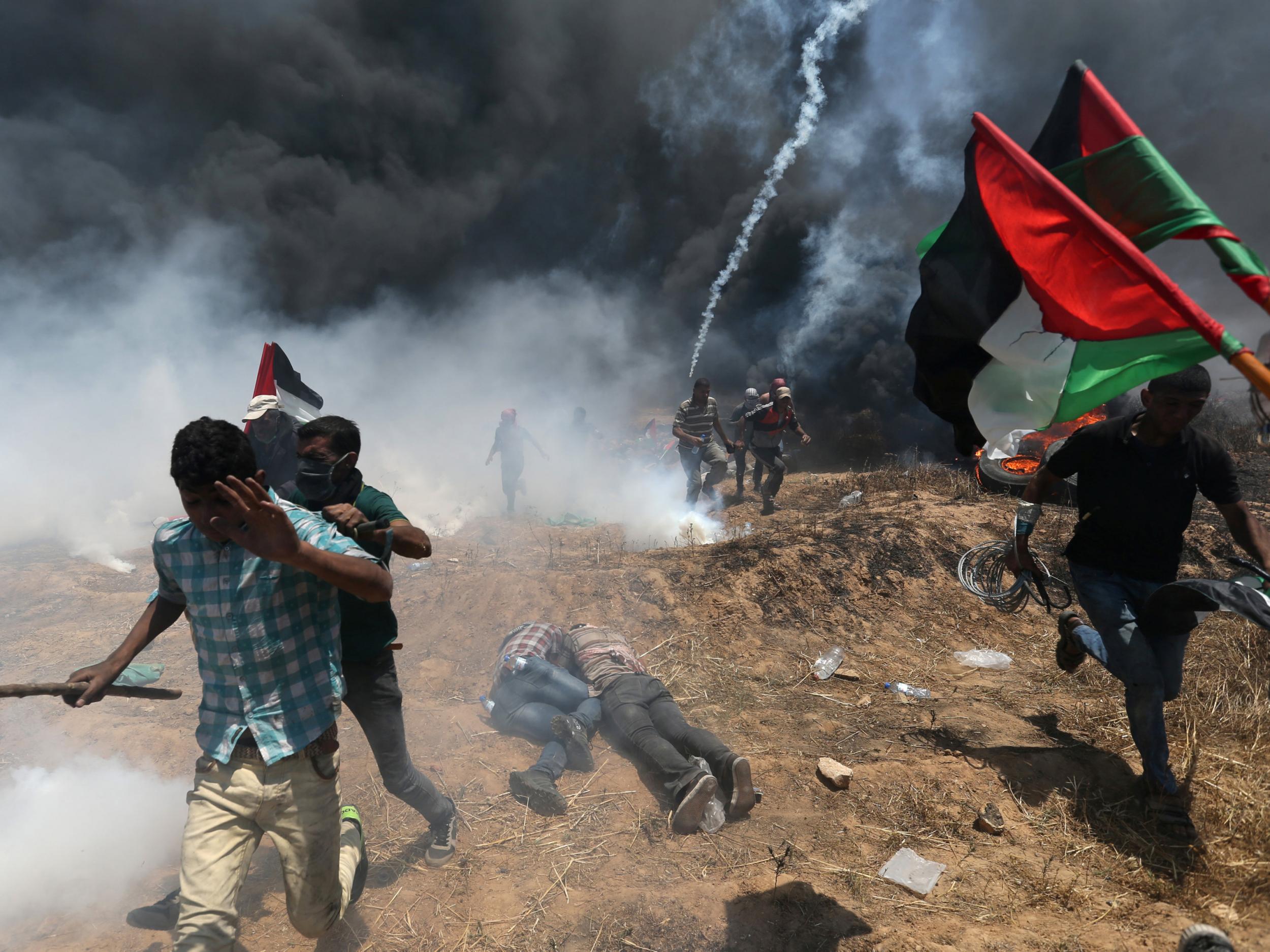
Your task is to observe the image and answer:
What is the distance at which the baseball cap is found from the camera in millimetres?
4336

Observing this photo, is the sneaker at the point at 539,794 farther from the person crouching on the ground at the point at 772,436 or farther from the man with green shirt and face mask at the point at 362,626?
the person crouching on the ground at the point at 772,436

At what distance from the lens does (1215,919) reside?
217 centimetres

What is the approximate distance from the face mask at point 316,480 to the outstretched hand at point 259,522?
2.43 ft

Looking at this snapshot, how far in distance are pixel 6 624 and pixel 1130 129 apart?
898cm

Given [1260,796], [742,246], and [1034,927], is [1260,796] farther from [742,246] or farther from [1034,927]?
[742,246]

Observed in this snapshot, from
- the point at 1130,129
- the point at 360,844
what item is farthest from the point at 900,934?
the point at 1130,129

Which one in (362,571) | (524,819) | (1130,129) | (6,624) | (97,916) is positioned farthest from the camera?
(6,624)

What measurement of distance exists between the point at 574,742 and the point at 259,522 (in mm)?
2476

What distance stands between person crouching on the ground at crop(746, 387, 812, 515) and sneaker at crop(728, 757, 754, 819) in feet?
21.6

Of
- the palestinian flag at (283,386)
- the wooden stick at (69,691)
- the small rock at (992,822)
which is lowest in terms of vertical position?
the small rock at (992,822)

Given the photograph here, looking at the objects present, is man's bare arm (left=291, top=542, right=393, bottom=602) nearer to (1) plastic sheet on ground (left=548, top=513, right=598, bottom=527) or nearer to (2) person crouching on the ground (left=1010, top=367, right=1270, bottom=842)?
(2) person crouching on the ground (left=1010, top=367, right=1270, bottom=842)

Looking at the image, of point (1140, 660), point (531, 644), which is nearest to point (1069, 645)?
point (1140, 660)

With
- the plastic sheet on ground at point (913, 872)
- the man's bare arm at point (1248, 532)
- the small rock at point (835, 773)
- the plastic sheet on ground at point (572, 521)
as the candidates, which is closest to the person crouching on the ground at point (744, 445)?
the plastic sheet on ground at point (572, 521)

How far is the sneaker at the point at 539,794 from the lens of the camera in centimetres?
316
